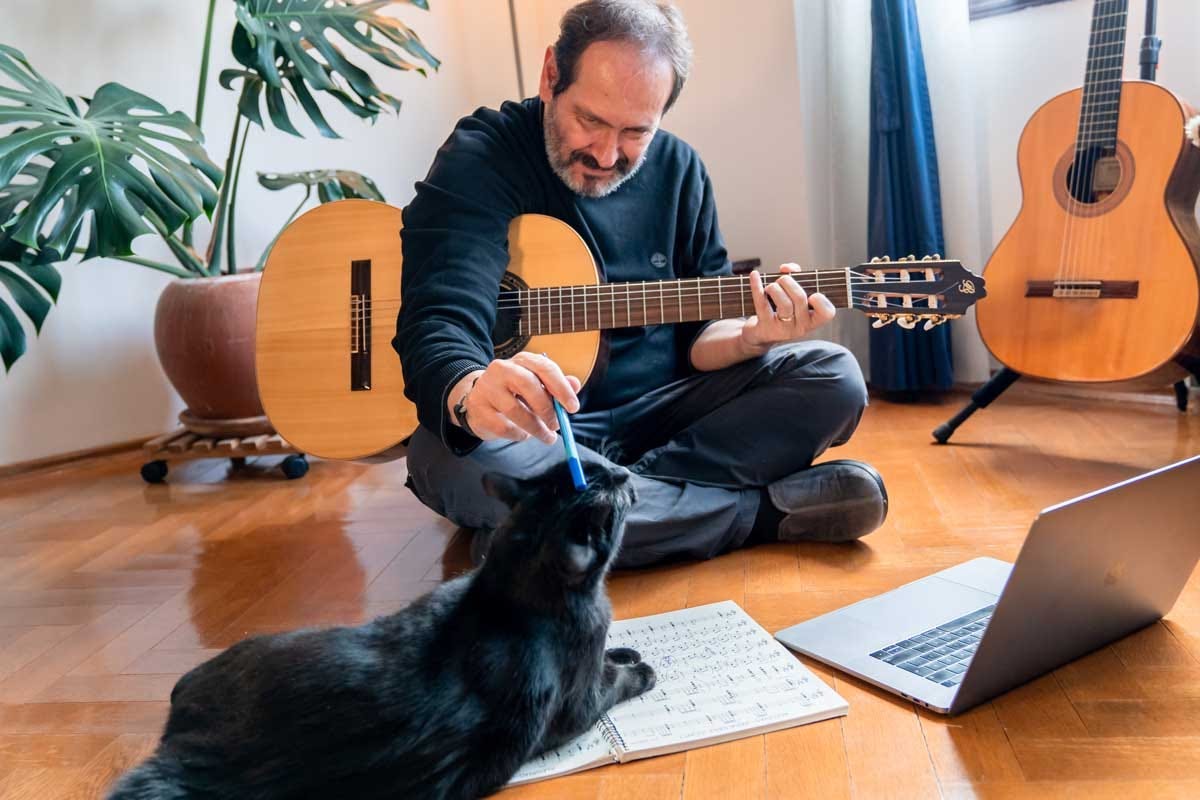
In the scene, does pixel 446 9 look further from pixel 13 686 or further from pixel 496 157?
pixel 13 686

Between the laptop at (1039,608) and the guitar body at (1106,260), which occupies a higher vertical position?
the guitar body at (1106,260)

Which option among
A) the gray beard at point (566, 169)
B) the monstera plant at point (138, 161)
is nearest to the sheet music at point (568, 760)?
the gray beard at point (566, 169)

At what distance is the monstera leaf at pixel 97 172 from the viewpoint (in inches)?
69.2

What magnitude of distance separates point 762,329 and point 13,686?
1.16 metres

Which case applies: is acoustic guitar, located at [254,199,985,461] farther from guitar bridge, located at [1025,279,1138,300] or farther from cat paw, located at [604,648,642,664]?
cat paw, located at [604,648,642,664]

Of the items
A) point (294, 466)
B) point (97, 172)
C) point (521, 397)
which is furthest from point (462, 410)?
point (294, 466)

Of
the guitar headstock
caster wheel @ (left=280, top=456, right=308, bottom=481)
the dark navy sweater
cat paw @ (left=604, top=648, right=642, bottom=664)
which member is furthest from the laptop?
caster wheel @ (left=280, top=456, right=308, bottom=481)

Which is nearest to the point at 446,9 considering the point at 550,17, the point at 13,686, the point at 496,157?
the point at 550,17

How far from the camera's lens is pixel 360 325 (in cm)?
178

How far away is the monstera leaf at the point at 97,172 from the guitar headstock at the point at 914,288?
1242 mm

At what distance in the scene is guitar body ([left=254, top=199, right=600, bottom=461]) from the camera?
1636 mm

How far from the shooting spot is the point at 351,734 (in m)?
0.83

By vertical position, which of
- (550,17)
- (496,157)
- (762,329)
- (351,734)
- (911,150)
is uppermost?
(550,17)

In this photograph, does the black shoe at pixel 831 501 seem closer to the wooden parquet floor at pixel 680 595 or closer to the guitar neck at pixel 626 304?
the wooden parquet floor at pixel 680 595
